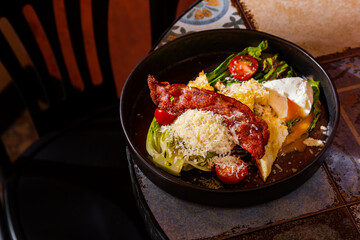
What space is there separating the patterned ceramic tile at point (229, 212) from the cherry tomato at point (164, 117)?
236 millimetres

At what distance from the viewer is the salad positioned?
1.14 metres

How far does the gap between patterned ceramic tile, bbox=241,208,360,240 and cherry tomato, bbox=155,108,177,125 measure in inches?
16.7

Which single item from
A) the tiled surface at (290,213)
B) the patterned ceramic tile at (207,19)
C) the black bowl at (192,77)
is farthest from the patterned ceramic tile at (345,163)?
the patterned ceramic tile at (207,19)

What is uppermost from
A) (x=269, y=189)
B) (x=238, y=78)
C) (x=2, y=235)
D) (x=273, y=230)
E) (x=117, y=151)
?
(x=238, y=78)

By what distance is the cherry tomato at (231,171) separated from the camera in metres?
1.08

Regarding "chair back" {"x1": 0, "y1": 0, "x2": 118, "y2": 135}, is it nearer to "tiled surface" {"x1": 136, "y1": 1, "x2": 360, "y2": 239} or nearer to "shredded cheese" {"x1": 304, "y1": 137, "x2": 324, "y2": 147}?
"tiled surface" {"x1": 136, "y1": 1, "x2": 360, "y2": 239}

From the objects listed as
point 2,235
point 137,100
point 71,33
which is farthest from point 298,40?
point 2,235

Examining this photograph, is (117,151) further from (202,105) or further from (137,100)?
(202,105)

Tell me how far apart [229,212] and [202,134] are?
0.26 metres

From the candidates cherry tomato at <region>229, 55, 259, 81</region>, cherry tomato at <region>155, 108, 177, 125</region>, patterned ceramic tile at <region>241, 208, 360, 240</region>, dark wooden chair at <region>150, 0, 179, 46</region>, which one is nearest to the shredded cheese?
patterned ceramic tile at <region>241, 208, 360, 240</region>

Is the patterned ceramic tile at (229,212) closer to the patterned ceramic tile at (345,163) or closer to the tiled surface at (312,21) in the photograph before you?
the patterned ceramic tile at (345,163)

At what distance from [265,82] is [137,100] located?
1.52 feet

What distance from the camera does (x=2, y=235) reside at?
5.12 feet

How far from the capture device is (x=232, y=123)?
1.19m
